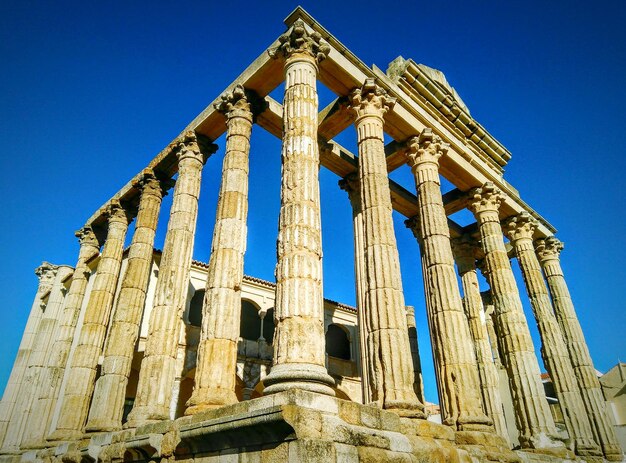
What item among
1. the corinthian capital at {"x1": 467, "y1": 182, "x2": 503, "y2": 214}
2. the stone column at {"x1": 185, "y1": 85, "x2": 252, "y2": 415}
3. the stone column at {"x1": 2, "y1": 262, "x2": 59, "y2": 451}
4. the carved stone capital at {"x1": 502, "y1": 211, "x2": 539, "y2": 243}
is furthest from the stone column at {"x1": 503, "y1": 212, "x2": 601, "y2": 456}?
A: the stone column at {"x1": 2, "y1": 262, "x2": 59, "y2": 451}

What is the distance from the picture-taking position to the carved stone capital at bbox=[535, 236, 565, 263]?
19266mm

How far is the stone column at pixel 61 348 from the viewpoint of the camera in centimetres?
1479

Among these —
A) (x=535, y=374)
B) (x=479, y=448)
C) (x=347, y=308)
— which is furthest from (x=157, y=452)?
(x=347, y=308)

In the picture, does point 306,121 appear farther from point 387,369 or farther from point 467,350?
point 467,350

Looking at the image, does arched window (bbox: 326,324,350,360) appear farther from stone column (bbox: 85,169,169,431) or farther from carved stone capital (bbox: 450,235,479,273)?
stone column (bbox: 85,169,169,431)

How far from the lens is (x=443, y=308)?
1145 centimetres

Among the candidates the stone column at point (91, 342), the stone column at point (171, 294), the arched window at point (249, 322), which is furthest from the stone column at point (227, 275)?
the arched window at point (249, 322)

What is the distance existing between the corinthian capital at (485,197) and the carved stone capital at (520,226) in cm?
202

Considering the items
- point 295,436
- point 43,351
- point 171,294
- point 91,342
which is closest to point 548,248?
point 171,294

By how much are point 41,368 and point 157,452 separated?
502 inches

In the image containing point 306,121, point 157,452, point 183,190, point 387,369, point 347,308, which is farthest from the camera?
point 347,308

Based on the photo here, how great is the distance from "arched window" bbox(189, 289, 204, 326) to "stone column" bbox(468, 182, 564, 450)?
12129 millimetres

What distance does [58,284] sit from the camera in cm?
1998

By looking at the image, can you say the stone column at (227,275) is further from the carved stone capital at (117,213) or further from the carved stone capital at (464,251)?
the carved stone capital at (464,251)
